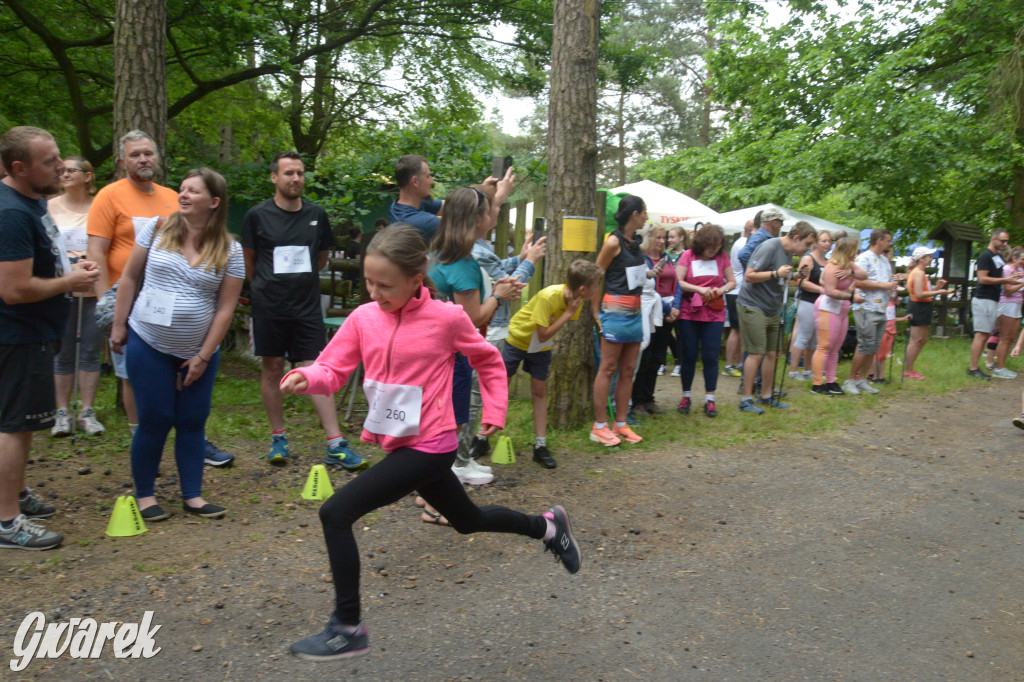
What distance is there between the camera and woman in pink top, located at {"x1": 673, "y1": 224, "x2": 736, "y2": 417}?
26.8 ft

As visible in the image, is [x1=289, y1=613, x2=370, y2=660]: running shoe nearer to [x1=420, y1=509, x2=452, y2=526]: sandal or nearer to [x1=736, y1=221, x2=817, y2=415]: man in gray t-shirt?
[x1=420, y1=509, x2=452, y2=526]: sandal

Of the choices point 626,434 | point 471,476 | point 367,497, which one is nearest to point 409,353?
point 367,497

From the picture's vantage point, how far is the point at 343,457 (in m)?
5.62

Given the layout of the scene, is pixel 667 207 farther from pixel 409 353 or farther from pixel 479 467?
pixel 409 353

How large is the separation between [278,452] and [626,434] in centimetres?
309

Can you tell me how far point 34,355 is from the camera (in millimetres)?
4023

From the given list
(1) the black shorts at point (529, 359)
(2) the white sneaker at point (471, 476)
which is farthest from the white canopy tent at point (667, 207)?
(2) the white sneaker at point (471, 476)

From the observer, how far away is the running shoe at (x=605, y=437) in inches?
264

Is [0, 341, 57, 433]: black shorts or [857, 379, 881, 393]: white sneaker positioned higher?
[0, 341, 57, 433]: black shorts

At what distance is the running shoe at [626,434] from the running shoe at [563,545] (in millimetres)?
3033

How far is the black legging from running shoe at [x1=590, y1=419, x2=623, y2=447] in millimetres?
3433

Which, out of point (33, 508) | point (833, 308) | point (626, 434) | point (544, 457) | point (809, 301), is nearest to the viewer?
point (33, 508)

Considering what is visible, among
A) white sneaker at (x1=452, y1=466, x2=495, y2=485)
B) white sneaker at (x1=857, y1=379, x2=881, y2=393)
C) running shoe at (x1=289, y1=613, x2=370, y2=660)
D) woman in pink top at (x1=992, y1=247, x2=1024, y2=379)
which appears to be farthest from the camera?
woman in pink top at (x1=992, y1=247, x2=1024, y2=379)

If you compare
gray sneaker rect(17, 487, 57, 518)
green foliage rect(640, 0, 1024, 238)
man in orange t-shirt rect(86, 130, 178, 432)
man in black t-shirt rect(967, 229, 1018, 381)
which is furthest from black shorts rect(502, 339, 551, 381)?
green foliage rect(640, 0, 1024, 238)
